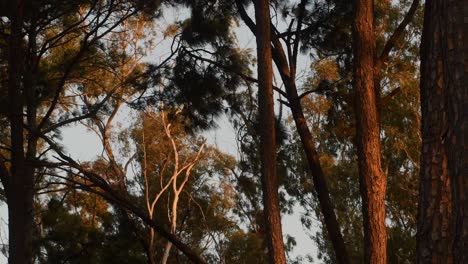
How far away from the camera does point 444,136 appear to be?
8.23 feet

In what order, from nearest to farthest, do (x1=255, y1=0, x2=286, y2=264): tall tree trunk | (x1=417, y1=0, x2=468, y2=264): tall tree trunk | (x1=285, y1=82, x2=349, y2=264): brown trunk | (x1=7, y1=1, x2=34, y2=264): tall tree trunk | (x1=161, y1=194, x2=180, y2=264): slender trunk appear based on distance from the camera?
(x1=417, y1=0, x2=468, y2=264): tall tree trunk < (x1=255, y1=0, x2=286, y2=264): tall tree trunk < (x1=7, y1=1, x2=34, y2=264): tall tree trunk < (x1=285, y1=82, x2=349, y2=264): brown trunk < (x1=161, y1=194, x2=180, y2=264): slender trunk

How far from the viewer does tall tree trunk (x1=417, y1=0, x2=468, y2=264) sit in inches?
91.3

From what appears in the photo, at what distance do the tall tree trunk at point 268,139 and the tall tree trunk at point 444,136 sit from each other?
418 cm

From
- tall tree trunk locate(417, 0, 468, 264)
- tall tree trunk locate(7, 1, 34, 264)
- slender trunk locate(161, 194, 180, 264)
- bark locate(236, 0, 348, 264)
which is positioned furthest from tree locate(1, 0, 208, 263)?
slender trunk locate(161, 194, 180, 264)

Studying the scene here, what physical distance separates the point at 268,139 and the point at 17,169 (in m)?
2.47

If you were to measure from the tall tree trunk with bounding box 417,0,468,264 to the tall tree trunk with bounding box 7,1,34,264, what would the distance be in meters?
5.44

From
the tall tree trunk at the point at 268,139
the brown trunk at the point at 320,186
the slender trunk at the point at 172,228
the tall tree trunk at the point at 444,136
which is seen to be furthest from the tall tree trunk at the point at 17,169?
the slender trunk at the point at 172,228

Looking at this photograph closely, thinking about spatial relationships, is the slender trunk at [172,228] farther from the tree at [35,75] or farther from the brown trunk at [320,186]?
the brown trunk at [320,186]

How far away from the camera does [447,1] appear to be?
98.6 inches

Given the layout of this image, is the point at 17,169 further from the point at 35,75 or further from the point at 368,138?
the point at 368,138

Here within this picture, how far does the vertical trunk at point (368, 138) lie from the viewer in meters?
6.79

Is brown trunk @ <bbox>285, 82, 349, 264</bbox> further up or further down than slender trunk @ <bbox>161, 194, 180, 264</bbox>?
further down

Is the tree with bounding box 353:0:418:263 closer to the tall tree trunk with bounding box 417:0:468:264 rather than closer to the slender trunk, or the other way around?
the tall tree trunk with bounding box 417:0:468:264

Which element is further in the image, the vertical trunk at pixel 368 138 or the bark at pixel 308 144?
the bark at pixel 308 144
